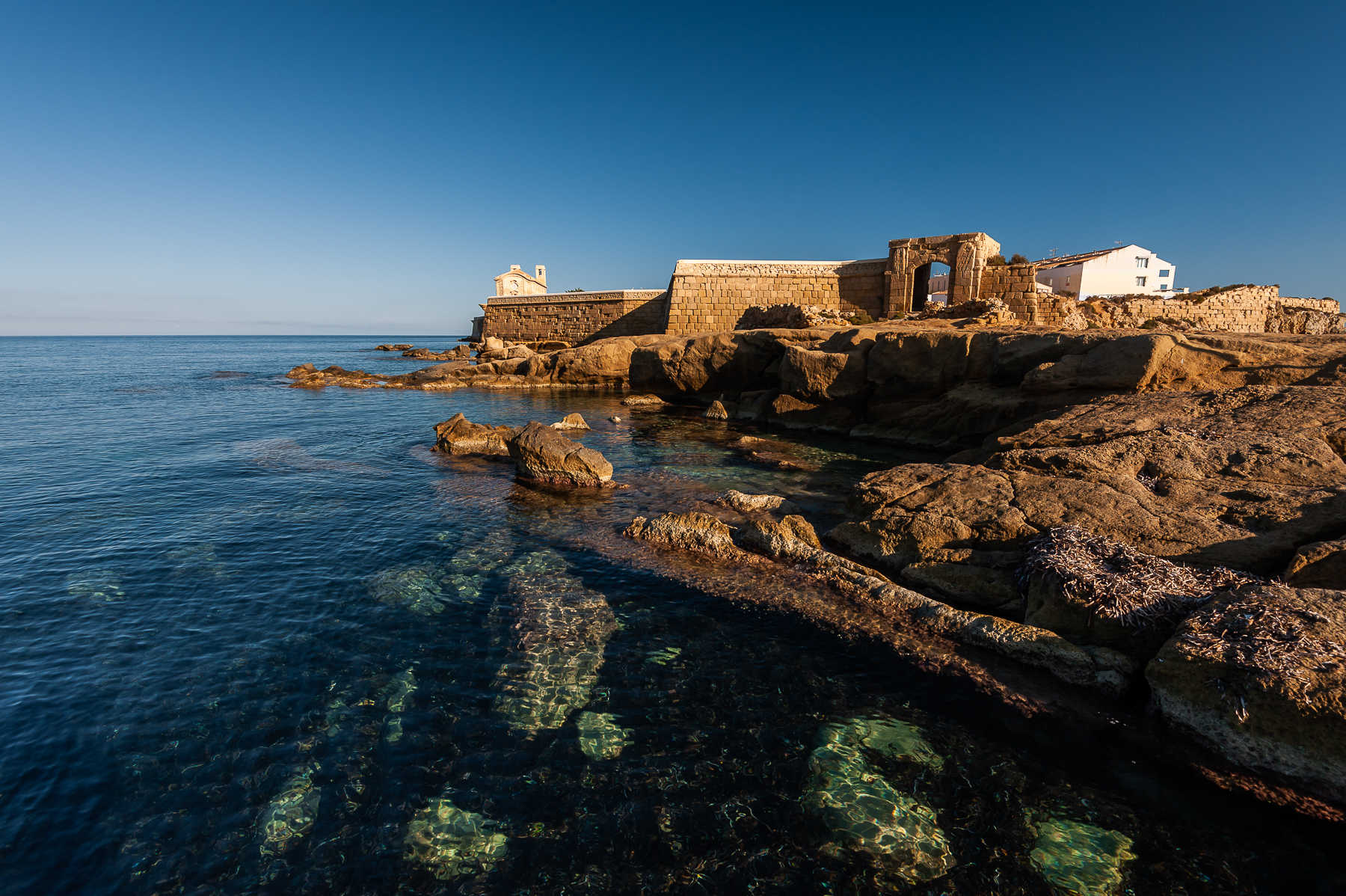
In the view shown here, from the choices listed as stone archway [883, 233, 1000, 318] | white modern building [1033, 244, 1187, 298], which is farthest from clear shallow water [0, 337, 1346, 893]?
white modern building [1033, 244, 1187, 298]

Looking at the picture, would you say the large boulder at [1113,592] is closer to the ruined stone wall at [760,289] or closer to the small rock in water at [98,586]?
the small rock in water at [98,586]

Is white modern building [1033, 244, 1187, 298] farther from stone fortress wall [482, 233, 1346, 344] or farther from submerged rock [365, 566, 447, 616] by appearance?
submerged rock [365, 566, 447, 616]

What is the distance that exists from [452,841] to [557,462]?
10037 millimetres

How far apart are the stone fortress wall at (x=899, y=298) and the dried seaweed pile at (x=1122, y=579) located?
20.0 metres

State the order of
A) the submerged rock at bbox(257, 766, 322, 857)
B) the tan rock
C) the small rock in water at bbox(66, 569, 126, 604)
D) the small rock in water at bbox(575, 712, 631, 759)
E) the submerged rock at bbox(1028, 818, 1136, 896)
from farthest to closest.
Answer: the small rock in water at bbox(66, 569, 126, 604)
the tan rock
the small rock in water at bbox(575, 712, 631, 759)
the submerged rock at bbox(257, 766, 322, 857)
the submerged rock at bbox(1028, 818, 1136, 896)

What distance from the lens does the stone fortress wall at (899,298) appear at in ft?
90.9

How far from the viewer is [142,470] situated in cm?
1500

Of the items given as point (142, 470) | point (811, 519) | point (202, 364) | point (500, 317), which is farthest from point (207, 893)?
point (202, 364)

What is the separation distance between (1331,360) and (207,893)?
1882cm

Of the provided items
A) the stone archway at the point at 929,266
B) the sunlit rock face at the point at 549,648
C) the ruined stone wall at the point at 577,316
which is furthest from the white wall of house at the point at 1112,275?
the sunlit rock face at the point at 549,648

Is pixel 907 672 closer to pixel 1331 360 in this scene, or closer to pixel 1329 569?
pixel 1329 569

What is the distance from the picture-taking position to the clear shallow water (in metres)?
4.18

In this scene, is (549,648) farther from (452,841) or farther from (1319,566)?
(1319,566)

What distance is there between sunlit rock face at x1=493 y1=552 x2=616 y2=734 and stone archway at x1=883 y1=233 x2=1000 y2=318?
99.6ft
